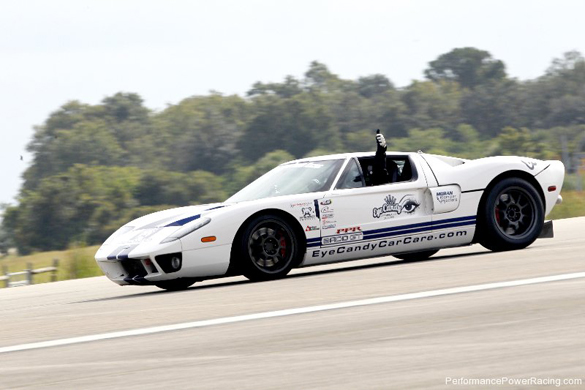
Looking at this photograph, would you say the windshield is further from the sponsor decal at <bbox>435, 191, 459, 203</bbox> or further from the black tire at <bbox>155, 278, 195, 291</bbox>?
the sponsor decal at <bbox>435, 191, 459, 203</bbox>

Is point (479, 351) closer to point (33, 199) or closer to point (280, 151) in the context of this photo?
point (33, 199)

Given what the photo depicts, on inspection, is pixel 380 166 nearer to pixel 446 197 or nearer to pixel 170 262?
pixel 446 197

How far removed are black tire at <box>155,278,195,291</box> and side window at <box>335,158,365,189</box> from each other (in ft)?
5.81

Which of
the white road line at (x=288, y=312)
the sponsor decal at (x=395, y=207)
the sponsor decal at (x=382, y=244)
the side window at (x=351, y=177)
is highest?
the side window at (x=351, y=177)

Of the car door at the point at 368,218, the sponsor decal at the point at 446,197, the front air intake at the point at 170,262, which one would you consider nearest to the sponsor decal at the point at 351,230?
the car door at the point at 368,218

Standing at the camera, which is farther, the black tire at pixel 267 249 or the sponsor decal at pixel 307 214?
the sponsor decal at pixel 307 214

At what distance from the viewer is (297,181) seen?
428 inches

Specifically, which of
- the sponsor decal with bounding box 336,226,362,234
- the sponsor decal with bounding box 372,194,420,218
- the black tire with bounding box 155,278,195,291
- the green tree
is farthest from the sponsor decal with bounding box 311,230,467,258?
the green tree

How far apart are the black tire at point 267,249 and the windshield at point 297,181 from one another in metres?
0.52

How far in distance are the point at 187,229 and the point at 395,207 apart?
2227 millimetres

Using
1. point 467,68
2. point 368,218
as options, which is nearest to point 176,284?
point 368,218

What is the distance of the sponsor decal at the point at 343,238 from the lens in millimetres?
10438

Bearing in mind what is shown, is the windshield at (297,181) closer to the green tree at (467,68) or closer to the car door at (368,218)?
the car door at (368,218)

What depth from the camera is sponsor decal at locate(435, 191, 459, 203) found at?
11.1 meters
